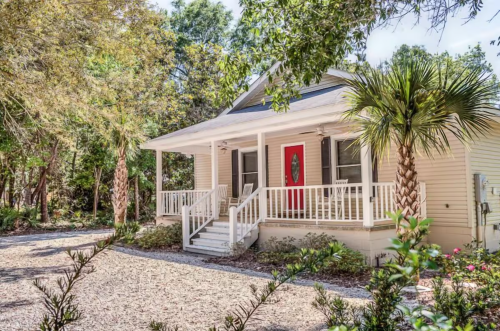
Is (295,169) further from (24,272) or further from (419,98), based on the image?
(24,272)

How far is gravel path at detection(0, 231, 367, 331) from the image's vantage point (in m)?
4.44

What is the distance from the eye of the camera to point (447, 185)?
360 inches

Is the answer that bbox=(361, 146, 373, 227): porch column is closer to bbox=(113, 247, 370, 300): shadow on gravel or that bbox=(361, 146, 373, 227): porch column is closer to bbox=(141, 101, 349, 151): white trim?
bbox=(141, 101, 349, 151): white trim

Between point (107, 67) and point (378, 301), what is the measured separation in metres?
15.8

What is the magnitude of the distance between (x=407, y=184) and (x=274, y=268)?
2825mm

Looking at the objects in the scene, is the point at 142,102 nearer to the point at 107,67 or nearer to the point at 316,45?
the point at 107,67

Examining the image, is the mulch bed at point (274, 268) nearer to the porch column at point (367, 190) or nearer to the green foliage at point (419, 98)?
the porch column at point (367, 190)

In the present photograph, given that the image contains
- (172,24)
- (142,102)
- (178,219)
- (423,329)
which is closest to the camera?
(423,329)

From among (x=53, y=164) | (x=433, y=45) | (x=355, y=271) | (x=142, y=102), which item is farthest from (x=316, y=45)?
(x=53, y=164)

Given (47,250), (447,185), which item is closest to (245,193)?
(47,250)

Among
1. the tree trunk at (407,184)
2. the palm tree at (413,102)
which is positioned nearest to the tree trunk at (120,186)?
the palm tree at (413,102)

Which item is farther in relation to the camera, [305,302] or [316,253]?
[305,302]

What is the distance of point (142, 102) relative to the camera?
15289mm

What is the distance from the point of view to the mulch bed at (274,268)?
659 cm
